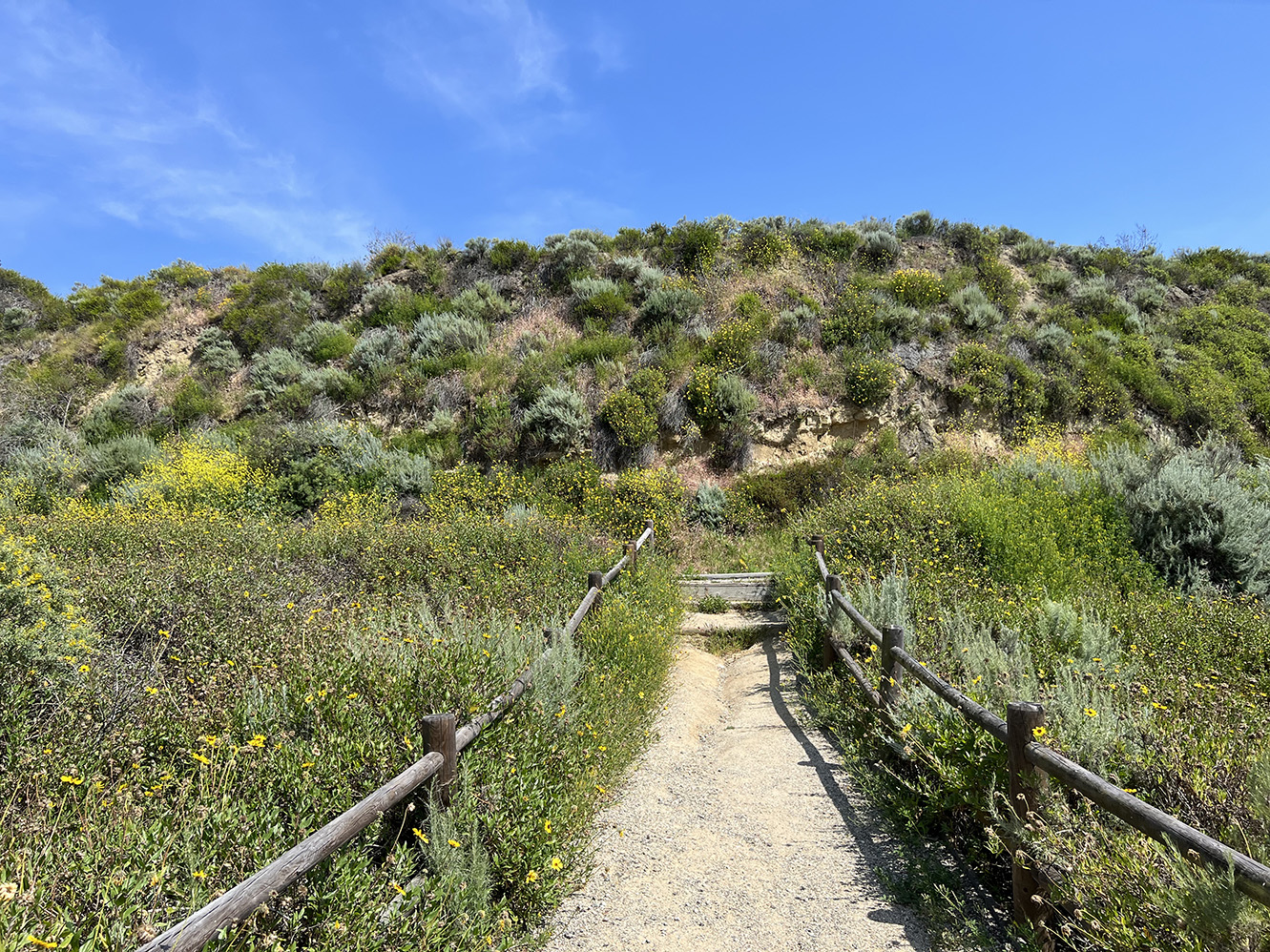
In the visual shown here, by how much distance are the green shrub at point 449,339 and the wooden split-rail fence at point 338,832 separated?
628 inches

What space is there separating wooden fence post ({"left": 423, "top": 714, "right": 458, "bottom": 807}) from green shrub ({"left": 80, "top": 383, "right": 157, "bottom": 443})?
19641 millimetres

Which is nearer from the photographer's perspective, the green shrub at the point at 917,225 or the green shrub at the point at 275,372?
the green shrub at the point at 275,372

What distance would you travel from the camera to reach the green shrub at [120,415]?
17984 mm

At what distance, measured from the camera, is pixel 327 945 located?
228 centimetres

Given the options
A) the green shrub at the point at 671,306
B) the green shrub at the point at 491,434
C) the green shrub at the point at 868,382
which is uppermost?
the green shrub at the point at 671,306

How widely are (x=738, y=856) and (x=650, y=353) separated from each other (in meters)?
14.6

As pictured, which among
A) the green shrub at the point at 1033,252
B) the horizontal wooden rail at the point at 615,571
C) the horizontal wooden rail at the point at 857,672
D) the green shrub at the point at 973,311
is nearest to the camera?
the horizontal wooden rail at the point at 857,672

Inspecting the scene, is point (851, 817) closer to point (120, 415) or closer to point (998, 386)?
point (998, 386)

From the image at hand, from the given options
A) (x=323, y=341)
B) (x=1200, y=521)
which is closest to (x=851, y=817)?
(x=1200, y=521)

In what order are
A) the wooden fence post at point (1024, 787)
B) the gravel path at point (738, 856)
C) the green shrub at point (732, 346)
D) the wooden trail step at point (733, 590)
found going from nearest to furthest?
the wooden fence post at point (1024, 787)
the gravel path at point (738, 856)
the wooden trail step at point (733, 590)
the green shrub at point (732, 346)

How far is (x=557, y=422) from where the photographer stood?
1545cm

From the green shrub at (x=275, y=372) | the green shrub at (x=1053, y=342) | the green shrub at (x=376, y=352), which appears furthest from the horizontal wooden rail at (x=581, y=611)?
the green shrub at (x=1053, y=342)

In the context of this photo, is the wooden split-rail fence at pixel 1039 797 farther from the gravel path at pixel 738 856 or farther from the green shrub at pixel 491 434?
the green shrub at pixel 491 434

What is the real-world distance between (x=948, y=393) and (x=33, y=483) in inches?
880
